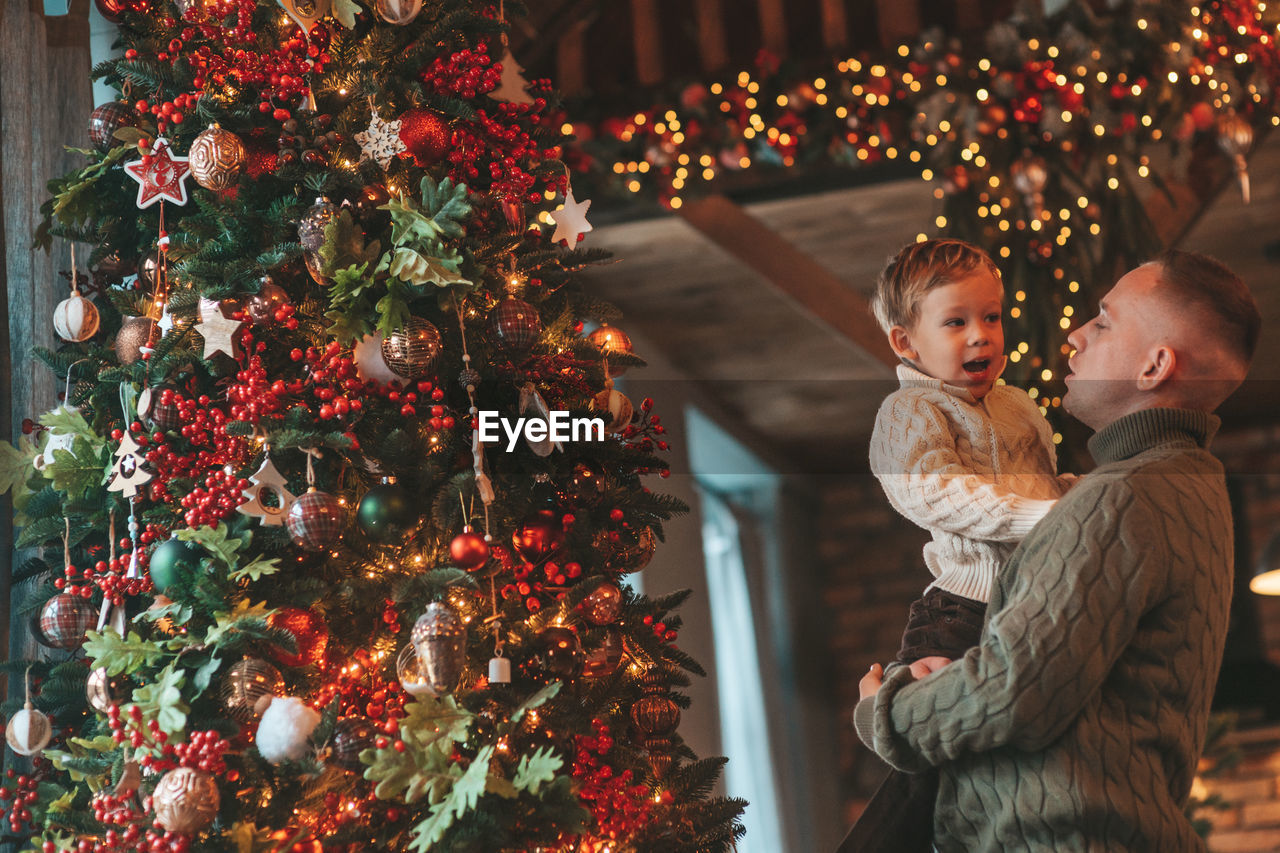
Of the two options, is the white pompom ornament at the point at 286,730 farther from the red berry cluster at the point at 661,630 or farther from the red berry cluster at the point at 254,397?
the red berry cluster at the point at 661,630

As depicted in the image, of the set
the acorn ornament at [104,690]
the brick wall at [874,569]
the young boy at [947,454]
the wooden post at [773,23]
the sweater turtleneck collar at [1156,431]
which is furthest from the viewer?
the wooden post at [773,23]

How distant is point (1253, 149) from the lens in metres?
3.47

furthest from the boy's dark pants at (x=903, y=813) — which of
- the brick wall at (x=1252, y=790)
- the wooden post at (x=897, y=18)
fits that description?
the wooden post at (x=897, y=18)

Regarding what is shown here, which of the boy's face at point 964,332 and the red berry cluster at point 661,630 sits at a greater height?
the boy's face at point 964,332

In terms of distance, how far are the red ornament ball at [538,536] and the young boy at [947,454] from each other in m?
0.47

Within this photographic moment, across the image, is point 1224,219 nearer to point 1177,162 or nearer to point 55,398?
point 1177,162

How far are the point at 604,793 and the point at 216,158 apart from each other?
40.8 inches

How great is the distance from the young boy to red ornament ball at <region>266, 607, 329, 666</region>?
72 centimetres

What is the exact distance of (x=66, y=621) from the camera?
1.75 meters

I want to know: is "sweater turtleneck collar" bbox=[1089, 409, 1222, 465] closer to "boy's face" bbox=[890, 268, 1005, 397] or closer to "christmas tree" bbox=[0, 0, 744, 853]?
"boy's face" bbox=[890, 268, 1005, 397]

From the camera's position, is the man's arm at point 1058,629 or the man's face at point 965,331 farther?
the man's face at point 965,331

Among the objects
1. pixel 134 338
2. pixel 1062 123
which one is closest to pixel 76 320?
pixel 134 338

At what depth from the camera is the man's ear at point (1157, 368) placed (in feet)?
4.33

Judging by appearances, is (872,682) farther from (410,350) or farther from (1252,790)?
(1252,790)
